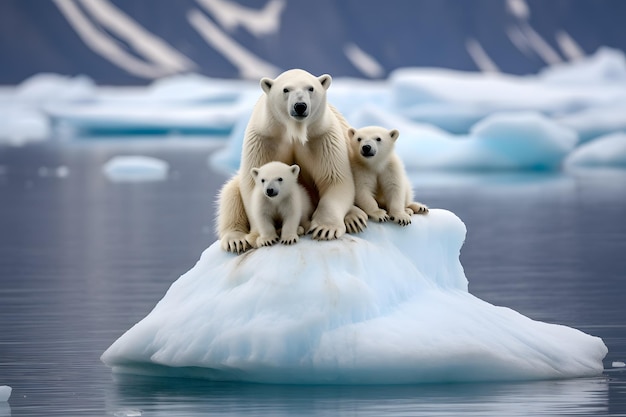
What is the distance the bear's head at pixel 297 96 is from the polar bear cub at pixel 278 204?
0.84 feet

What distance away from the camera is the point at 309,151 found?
21.5 feet

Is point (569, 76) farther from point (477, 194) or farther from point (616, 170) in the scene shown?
point (477, 194)

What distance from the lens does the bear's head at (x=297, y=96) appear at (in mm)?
6238

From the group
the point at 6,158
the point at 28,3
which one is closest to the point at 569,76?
the point at 6,158

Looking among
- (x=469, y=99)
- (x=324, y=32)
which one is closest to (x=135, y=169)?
(x=469, y=99)

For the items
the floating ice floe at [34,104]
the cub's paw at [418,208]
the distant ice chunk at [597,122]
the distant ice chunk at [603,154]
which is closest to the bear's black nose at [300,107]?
the cub's paw at [418,208]

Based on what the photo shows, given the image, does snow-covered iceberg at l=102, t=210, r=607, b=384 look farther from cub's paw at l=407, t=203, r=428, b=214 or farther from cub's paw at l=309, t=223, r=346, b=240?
cub's paw at l=407, t=203, r=428, b=214

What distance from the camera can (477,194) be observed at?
788 inches

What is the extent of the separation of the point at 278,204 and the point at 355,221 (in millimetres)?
422

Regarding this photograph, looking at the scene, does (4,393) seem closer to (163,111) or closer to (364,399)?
(364,399)

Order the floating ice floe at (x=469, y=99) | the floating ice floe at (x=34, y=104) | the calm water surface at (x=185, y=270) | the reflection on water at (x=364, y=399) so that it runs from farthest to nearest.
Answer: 1. the floating ice floe at (x=34, y=104)
2. the floating ice floe at (x=469, y=99)
3. the calm water surface at (x=185, y=270)
4. the reflection on water at (x=364, y=399)

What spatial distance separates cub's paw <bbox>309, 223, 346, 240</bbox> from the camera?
255 inches

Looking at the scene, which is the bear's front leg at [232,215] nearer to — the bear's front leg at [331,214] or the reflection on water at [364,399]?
the bear's front leg at [331,214]

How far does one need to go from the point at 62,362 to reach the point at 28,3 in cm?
5998
